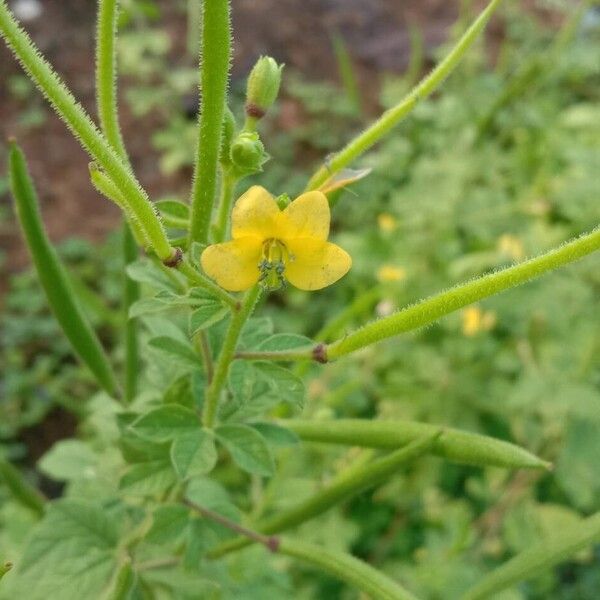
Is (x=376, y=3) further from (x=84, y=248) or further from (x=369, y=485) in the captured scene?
(x=369, y=485)

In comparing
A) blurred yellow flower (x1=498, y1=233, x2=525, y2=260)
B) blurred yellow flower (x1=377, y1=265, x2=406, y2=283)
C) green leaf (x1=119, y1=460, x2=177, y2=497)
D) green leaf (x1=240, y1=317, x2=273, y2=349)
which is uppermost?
green leaf (x1=240, y1=317, x2=273, y2=349)

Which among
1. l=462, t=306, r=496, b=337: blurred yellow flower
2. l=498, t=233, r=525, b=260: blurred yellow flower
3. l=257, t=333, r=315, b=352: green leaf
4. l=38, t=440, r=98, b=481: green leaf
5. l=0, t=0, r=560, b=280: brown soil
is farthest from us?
l=0, t=0, r=560, b=280: brown soil

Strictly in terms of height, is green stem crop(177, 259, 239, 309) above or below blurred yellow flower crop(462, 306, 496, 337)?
above

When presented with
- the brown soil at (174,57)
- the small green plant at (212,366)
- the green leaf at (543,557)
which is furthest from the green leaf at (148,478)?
the brown soil at (174,57)

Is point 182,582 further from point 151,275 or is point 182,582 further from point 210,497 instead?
point 151,275

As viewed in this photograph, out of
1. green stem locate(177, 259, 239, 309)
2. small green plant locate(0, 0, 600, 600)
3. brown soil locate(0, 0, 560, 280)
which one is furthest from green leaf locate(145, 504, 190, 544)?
brown soil locate(0, 0, 560, 280)

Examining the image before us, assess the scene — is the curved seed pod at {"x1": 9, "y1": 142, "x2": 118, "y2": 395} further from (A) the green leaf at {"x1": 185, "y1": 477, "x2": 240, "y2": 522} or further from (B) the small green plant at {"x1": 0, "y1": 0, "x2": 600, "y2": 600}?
(A) the green leaf at {"x1": 185, "y1": 477, "x2": 240, "y2": 522}
